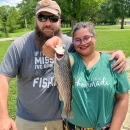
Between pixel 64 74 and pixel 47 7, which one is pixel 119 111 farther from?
pixel 47 7

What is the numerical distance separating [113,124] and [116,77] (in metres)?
0.49

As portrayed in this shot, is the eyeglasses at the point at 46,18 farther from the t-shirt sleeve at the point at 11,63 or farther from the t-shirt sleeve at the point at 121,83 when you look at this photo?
the t-shirt sleeve at the point at 121,83

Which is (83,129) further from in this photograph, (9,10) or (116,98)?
(9,10)

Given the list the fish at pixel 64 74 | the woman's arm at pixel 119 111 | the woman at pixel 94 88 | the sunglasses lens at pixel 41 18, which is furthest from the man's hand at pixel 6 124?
the sunglasses lens at pixel 41 18

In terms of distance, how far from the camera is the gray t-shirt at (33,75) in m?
2.53

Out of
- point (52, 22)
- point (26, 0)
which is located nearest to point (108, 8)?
point (26, 0)

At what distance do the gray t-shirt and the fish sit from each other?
2.08 feet

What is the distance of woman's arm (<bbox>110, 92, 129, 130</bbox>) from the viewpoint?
2.29 metres

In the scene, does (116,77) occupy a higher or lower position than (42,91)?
higher

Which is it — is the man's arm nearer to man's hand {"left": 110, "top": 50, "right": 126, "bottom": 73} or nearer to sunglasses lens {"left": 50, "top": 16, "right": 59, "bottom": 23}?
sunglasses lens {"left": 50, "top": 16, "right": 59, "bottom": 23}

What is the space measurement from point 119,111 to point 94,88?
401 mm

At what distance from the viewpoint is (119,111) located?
2.32m

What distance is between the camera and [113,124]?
7.53 ft

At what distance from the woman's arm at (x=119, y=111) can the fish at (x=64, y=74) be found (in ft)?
1.64
